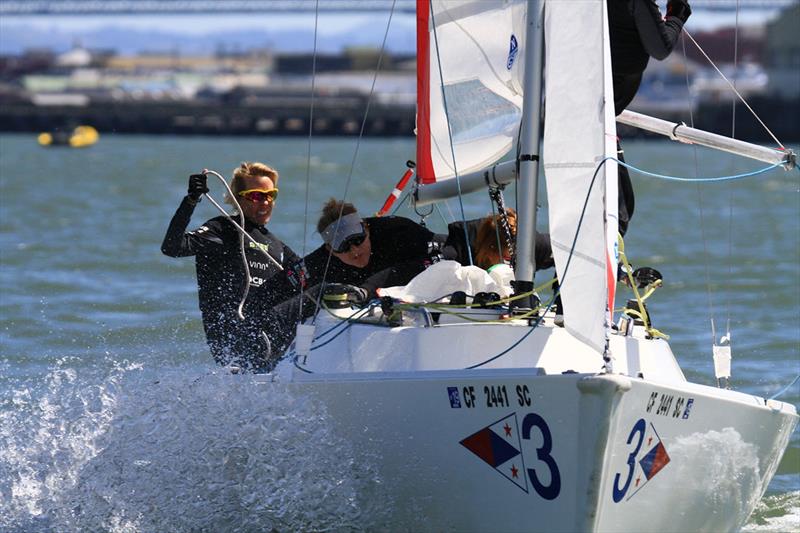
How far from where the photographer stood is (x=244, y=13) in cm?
13712

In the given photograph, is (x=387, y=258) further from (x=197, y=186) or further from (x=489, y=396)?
(x=489, y=396)

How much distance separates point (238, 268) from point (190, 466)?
1.06m

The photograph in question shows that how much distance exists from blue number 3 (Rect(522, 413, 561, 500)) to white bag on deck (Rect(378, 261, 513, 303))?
1033 millimetres

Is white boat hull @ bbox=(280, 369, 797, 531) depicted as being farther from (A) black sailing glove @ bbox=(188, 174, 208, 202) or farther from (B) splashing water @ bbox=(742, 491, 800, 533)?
(B) splashing water @ bbox=(742, 491, 800, 533)

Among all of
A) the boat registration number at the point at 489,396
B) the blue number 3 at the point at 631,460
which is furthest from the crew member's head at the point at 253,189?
the blue number 3 at the point at 631,460

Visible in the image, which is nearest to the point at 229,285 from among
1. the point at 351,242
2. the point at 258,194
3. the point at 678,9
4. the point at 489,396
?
the point at 258,194

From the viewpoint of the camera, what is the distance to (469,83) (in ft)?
24.9

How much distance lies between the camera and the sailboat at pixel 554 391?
5918 mm

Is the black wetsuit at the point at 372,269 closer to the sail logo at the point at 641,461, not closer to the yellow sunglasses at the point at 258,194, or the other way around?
the yellow sunglasses at the point at 258,194

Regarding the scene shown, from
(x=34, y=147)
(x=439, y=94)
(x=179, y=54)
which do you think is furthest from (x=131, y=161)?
(x=179, y=54)

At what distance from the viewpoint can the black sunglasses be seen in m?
7.17

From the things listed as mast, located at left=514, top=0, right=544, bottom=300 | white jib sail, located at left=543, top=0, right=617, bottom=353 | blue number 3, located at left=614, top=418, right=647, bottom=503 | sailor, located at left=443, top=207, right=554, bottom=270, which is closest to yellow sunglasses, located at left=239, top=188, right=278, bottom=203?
sailor, located at left=443, top=207, right=554, bottom=270

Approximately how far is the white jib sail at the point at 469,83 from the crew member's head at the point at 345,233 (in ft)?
1.92

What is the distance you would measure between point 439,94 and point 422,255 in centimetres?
89
